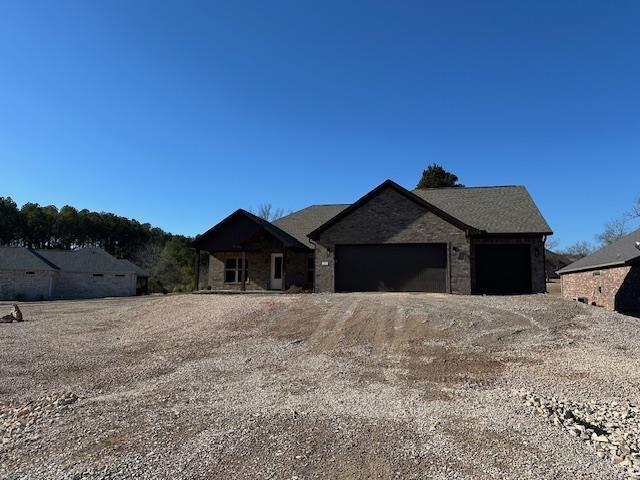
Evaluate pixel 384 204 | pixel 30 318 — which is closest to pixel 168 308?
pixel 30 318

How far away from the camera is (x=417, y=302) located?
50.5ft

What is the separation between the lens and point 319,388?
774 centimetres

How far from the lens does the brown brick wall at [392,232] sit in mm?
20078

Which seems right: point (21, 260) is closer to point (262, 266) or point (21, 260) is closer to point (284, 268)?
point (262, 266)

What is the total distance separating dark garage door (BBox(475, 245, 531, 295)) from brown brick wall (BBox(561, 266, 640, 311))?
300 cm

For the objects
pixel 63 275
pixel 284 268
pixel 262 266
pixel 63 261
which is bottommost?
pixel 63 275

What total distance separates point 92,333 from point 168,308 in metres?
3.43

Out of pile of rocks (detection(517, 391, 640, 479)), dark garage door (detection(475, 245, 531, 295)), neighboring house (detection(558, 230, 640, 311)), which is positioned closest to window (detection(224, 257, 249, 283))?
dark garage door (detection(475, 245, 531, 295))

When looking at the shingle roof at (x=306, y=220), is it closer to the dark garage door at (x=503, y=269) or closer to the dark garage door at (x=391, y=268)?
the dark garage door at (x=391, y=268)

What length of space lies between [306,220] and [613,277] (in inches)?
650

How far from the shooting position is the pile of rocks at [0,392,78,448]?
5856 millimetres

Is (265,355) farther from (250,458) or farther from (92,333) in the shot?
(92,333)

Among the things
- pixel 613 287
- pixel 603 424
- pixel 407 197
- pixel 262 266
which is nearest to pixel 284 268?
pixel 262 266

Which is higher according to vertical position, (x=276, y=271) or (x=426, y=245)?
(x=426, y=245)
